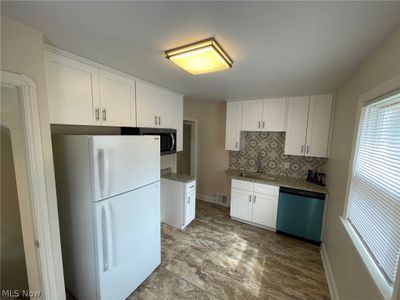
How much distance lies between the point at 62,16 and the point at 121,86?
100cm

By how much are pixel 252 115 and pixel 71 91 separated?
8.93ft

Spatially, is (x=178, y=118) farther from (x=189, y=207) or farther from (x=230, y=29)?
(x=230, y=29)

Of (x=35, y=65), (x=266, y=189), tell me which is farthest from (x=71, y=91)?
(x=266, y=189)

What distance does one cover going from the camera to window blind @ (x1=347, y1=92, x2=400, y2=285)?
1039mm

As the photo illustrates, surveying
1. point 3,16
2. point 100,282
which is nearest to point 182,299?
point 100,282

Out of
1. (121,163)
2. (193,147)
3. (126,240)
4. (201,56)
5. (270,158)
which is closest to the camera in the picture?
(201,56)

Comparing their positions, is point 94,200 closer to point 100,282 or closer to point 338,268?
point 100,282

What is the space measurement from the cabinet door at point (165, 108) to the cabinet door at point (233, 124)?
116 centimetres

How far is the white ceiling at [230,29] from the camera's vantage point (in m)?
0.92

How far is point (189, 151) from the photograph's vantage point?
175 inches

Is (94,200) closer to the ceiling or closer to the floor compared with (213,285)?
closer to the ceiling

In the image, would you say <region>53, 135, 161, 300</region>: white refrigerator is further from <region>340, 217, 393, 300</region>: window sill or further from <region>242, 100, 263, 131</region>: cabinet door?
<region>242, 100, 263, 131</region>: cabinet door

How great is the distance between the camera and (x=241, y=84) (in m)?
2.34

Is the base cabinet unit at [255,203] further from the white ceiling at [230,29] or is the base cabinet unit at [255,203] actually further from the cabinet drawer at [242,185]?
the white ceiling at [230,29]
